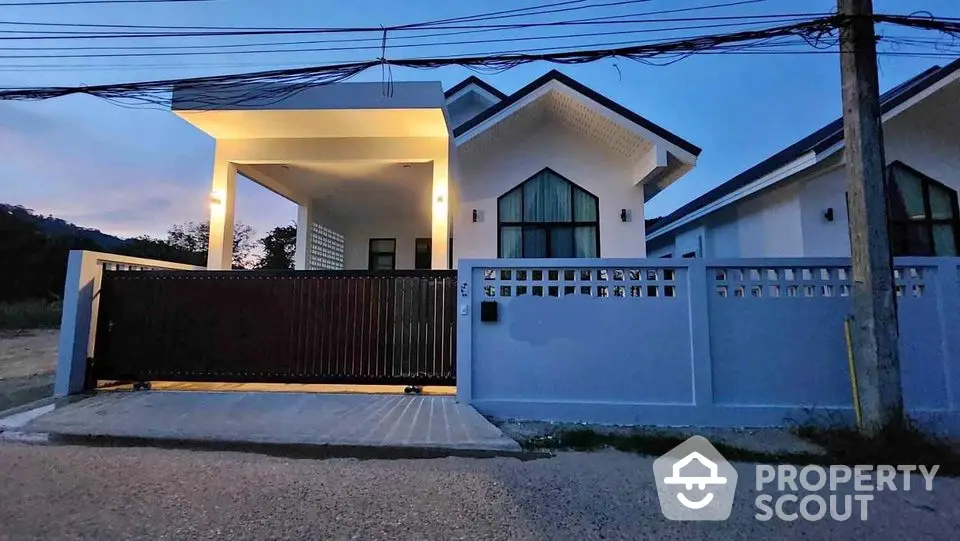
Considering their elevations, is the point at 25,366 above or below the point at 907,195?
below

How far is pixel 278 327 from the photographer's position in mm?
6172

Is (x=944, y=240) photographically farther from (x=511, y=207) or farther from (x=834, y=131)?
(x=511, y=207)

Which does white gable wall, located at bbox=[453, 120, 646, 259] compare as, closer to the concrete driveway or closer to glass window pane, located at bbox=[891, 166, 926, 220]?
the concrete driveway

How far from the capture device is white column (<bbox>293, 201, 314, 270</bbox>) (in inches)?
425

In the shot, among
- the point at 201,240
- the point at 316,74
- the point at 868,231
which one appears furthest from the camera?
the point at 201,240

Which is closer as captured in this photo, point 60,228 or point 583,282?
point 583,282

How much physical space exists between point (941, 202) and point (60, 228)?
1509 inches

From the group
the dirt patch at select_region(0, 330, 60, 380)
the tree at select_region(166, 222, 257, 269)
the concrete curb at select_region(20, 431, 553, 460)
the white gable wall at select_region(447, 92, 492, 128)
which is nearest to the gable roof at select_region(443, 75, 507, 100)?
the white gable wall at select_region(447, 92, 492, 128)

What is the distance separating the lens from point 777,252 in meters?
8.51

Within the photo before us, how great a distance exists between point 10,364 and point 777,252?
14445mm

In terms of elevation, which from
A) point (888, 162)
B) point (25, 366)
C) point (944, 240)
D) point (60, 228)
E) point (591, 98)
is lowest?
point (25, 366)

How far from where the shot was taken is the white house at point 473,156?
7207 millimetres

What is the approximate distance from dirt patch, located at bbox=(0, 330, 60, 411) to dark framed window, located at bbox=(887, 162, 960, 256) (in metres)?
13.1

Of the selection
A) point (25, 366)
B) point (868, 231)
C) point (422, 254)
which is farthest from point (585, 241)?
point (25, 366)
